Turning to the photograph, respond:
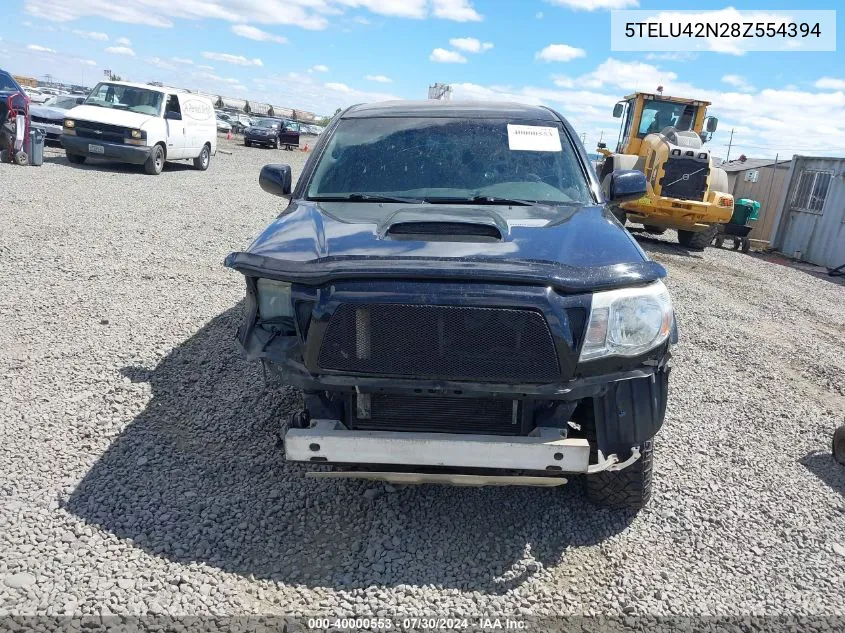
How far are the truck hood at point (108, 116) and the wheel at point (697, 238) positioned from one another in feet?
39.4

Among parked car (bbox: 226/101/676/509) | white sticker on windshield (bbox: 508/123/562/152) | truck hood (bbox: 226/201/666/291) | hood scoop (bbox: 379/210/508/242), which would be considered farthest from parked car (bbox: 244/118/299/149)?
hood scoop (bbox: 379/210/508/242)

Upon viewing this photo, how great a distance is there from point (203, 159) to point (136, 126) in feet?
11.4

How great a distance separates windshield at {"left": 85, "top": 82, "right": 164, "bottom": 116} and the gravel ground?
10.8 meters

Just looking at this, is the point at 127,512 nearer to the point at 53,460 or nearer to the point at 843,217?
the point at 53,460

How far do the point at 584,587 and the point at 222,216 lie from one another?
943cm

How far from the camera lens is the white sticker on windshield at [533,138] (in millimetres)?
3855

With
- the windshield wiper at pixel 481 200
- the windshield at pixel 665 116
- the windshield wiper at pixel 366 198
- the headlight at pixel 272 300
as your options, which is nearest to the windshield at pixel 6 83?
the windshield at pixel 665 116

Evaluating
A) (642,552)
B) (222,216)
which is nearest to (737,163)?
(222,216)

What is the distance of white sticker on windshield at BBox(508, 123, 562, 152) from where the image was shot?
3855 mm

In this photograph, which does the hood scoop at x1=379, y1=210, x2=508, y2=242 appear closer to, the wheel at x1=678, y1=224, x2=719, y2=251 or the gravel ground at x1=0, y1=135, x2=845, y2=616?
the gravel ground at x1=0, y1=135, x2=845, y2=616

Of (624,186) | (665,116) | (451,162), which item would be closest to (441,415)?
(451,162)

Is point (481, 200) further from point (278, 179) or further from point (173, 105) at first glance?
point (173, 105)

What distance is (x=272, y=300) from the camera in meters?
2.70

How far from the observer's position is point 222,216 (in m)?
10.7
